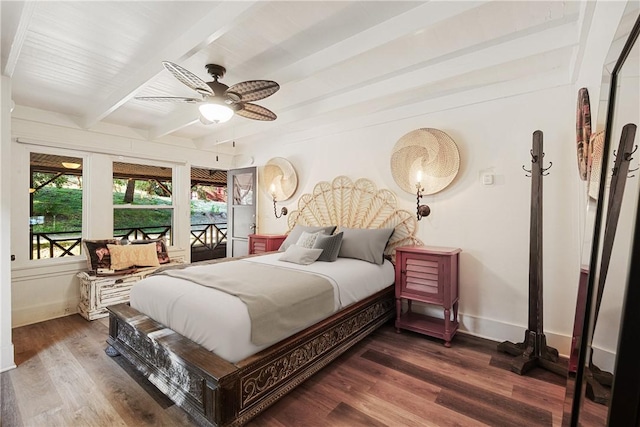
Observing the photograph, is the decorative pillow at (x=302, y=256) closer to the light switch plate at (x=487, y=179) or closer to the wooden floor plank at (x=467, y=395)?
the wooden floor plank at (x=467, y=395)

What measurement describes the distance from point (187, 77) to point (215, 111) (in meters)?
0.44

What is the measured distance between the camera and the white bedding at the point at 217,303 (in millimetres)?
1630

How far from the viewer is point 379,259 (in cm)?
297

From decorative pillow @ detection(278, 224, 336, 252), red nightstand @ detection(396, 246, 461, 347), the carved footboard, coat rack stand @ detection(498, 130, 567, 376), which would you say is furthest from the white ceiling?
the carved footboard

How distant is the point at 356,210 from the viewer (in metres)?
3.70

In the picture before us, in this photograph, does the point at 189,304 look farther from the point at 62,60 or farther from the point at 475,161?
the point at 475,161

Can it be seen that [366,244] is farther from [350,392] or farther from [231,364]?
[231,364]

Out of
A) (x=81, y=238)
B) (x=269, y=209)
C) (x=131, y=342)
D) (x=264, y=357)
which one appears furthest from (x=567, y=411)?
(x=81, y=238)

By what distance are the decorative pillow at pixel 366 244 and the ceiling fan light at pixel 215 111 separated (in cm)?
174

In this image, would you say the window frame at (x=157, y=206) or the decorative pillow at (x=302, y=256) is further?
the window frame at (x=157, y=206)

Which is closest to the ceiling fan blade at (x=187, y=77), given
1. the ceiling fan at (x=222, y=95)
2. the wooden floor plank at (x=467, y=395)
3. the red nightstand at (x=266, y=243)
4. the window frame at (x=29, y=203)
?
the ceiling fan at (x=222, y=95)

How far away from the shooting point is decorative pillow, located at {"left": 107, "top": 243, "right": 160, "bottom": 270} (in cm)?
356

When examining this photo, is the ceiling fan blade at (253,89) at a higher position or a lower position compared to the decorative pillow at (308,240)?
higher

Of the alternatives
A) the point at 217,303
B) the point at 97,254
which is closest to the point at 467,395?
the point at 217,303
